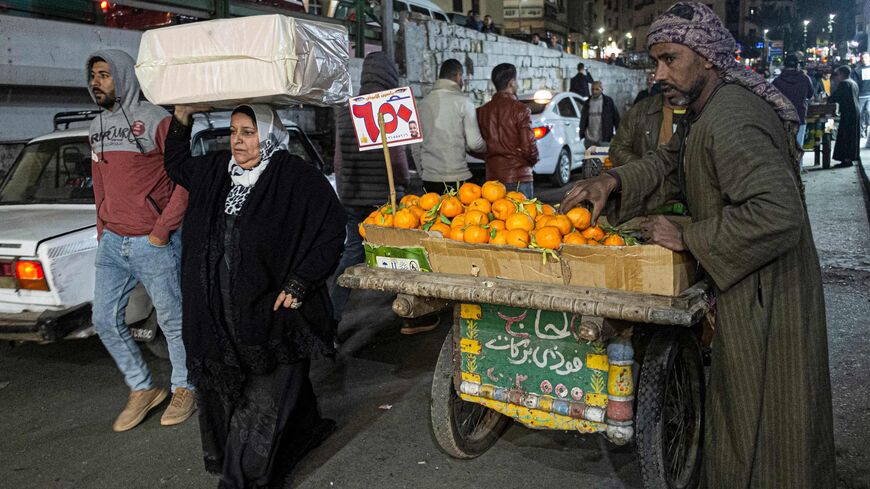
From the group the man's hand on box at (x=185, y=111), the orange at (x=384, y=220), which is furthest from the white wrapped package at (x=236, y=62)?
the orange at (x=384, y=220)

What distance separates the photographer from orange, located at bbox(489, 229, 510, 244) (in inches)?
118

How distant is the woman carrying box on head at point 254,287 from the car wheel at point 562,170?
10.3 m

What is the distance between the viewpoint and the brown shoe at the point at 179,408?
14.1 feet

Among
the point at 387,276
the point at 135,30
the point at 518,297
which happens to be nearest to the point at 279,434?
the point at 387,276

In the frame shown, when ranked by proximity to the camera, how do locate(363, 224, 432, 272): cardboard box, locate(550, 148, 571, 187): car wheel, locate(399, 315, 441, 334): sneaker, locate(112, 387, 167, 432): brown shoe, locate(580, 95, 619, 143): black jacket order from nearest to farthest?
1. locate(363, 224, 432, 272): cardboard box
2. locate(112, 387, 167, 432): brown shoe
3. locate(399, 315, 441, 334): sneaker
4. locate(580, 95, 619, 143): black jacket
5. locate(550, 148, 571, 187): car wheel

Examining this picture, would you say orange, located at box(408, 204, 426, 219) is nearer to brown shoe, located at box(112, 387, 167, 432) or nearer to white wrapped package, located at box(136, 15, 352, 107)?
white wrapped package, located at box(136, 15, 352, 107)

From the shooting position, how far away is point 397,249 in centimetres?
322

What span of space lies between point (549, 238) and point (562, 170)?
10977 mm

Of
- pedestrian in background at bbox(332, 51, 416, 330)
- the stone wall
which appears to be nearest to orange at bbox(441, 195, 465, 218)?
pedestrian in background at bbox(332, 51, 416, 330)

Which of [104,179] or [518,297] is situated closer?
[518,297]

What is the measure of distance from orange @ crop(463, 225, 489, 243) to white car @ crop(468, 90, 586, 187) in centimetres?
955

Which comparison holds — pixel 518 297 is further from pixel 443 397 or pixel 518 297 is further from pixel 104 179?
pixel 104 179

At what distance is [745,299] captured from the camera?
236 cm

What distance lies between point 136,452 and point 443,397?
1845mm
